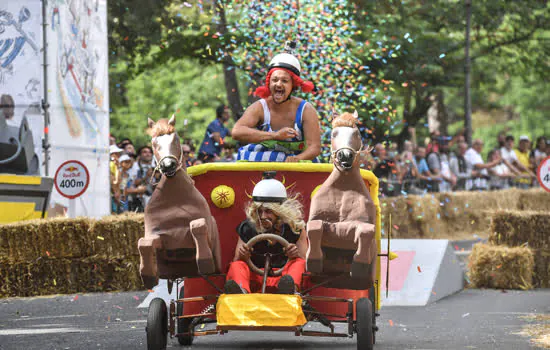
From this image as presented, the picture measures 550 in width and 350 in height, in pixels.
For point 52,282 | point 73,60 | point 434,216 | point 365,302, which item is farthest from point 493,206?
point 365,302

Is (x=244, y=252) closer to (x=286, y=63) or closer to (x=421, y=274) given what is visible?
(x=286, y=63)

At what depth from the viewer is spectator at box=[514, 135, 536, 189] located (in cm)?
2911

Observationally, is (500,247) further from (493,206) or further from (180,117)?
(180,117)

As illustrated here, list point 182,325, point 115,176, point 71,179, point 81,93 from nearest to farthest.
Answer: point 182,325, point 71,179, point 81,93, point 115,176

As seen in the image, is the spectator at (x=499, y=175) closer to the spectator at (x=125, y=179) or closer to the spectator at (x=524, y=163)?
the spectator at (x=524, y=163)

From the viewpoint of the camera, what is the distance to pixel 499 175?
28.8m

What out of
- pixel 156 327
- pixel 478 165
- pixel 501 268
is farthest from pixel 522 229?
pixel 478 165

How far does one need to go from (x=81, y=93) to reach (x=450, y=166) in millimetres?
11208

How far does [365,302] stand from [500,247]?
762 centimetres

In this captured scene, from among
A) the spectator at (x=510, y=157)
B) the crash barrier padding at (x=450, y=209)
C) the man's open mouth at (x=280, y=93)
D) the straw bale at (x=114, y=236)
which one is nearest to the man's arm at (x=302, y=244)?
the man's open mouth at (x=280, y=93)

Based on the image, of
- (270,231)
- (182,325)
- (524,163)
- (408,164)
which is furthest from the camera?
(524,163)

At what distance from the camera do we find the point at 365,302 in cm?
919

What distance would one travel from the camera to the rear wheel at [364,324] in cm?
905

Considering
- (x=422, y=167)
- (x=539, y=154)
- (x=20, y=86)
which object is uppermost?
(x=20, y=86)
